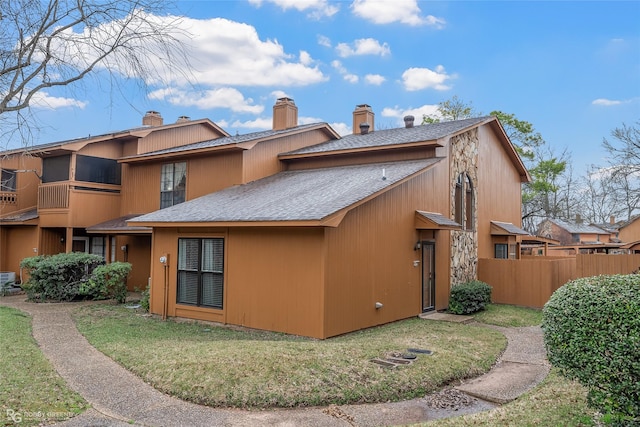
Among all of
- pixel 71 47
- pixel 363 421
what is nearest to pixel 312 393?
pixel 363 421

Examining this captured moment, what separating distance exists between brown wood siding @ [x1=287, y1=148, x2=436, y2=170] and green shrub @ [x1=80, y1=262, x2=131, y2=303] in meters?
6.27

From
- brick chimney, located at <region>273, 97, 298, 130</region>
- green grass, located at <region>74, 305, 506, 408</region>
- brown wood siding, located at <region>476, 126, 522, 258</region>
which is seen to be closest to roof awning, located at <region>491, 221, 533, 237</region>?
brown wood siding, located at <region>476, 126, 522, 258</region>

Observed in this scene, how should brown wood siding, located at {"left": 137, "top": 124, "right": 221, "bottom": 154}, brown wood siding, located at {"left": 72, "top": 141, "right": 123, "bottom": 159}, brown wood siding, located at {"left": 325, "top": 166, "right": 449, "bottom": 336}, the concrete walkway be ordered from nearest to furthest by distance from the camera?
the concrete walkway, brown wood siding, located at {"left": 325, "top": 166, "right": 449, "bottom": 336}, brown wood siding, located at {"left": 72, "top": 141, "right": 123, "bottom": 159}, brown wood siding, located at {"left": 137, "top": 124, "right": 221, "bottom": 154}

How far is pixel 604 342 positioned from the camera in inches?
167

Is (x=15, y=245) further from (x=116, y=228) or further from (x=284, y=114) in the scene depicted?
(x=284, y=114)

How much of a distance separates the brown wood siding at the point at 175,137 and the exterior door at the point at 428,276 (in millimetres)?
11245

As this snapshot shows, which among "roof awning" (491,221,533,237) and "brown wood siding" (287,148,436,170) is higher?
"brown wood siding" (287,148,436,170)

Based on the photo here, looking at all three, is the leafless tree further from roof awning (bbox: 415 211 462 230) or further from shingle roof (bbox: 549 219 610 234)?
shingle roof (bbox: 549 219 610 234)

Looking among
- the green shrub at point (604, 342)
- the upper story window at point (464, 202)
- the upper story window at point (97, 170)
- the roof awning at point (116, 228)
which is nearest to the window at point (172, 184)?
the roof awning at point (116, 228)

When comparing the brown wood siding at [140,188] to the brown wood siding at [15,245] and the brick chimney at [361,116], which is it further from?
the brick chimney at [361,116]

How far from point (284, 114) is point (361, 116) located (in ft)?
10.1

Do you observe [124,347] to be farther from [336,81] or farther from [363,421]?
[336,81]

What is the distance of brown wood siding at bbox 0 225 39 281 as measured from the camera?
59.5ft

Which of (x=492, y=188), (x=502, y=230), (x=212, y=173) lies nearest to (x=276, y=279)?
(x=212, y=173)
